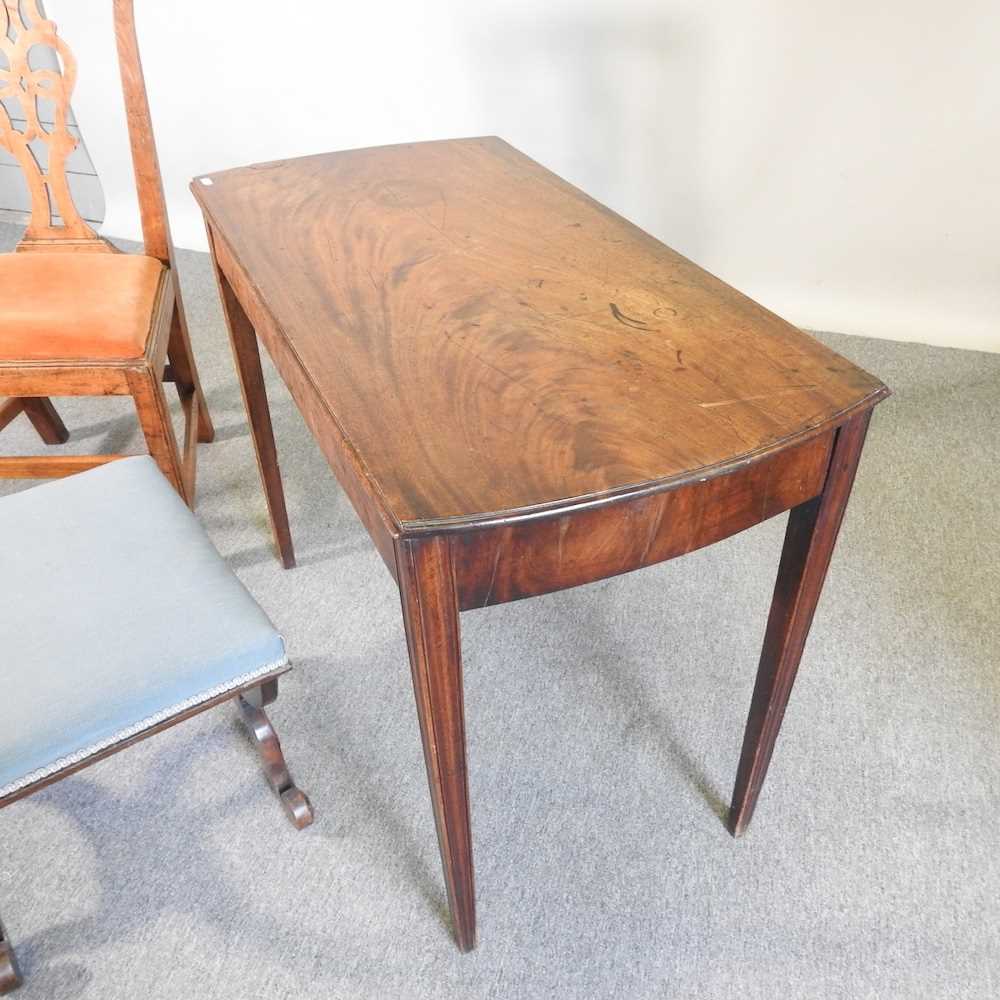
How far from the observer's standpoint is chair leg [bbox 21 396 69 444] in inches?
84.0

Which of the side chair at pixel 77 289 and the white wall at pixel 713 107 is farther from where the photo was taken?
the white wall at pixel 713 107

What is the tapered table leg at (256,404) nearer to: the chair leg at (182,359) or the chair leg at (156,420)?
the chair leg at (156,420)

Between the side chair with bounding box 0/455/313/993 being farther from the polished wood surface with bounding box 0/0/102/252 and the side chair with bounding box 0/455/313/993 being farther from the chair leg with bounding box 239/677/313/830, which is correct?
the polished wood surface with bounding box 0/0/102/252

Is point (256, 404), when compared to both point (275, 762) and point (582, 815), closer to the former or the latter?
point (275, 762)

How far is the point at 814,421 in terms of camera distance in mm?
911

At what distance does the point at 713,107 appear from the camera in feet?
8.50

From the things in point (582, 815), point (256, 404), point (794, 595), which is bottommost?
point (582, 815)

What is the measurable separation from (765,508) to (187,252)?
9.35 ft

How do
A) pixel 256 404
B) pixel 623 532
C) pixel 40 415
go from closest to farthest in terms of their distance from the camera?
pixel 623 532, pixel 256 404, pixel 40 415

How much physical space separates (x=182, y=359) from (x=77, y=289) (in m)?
0.33

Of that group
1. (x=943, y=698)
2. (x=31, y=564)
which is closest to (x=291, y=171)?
(x=31, y=564)

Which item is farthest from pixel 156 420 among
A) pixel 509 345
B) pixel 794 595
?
pixel 794 595

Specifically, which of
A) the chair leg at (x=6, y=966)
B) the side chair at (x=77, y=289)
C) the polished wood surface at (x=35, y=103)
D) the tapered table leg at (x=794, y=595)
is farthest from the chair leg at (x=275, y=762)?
the polished wood surface at (x=35, y=103)

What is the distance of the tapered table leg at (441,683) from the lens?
823 mm
